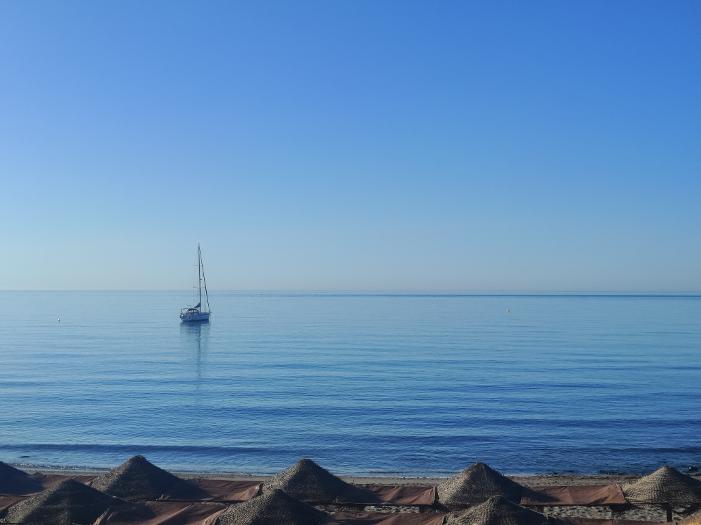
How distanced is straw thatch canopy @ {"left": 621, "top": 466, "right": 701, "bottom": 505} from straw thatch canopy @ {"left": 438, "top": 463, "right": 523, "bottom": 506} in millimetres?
3457

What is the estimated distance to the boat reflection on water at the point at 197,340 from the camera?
69562 mm

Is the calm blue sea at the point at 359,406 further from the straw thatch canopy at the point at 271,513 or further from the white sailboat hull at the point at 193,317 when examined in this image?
the white sailboat hull at the point at 193,317

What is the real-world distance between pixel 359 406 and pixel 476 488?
23.1 meters

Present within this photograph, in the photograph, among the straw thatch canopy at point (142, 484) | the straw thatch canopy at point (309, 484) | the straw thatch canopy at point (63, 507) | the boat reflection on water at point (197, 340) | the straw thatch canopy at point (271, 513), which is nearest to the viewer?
the straw thatch canopy at point (271, 513)

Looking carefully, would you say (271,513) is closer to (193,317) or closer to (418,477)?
(418,477)

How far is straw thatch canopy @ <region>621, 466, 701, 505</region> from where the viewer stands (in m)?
20.3

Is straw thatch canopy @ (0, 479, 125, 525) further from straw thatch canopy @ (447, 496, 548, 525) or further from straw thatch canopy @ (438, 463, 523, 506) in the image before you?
straw thatch canopy @ (447, 496, 548, 525)

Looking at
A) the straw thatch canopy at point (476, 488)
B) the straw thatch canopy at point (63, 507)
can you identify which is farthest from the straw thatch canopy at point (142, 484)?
the straw thatch canopy at point (476, 488)

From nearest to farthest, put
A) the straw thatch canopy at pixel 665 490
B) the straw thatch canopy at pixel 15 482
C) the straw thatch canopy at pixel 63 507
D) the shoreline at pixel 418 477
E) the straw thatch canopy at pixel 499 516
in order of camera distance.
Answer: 1. the straw thatch canopy at pixel 499 516
2. the straw thatch canopy at pixel 63 507
3. the straw thatch canopy at pixel 665 490
4. the straw thatch canopy at pixel 15 482
5. the shoreline at pixel 418 477

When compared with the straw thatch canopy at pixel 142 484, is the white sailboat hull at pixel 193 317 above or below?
above

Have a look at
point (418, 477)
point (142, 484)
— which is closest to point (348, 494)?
point (142, 484)

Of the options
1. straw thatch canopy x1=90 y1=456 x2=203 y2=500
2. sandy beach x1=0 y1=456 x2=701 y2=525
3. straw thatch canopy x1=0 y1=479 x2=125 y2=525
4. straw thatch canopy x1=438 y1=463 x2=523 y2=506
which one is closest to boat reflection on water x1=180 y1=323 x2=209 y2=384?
straw thatch canopy x1=90 y1=456 x2=203 y2=500

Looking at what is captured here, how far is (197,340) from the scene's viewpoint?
9438cm

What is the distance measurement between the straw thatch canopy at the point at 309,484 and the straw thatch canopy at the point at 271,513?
2408mm
